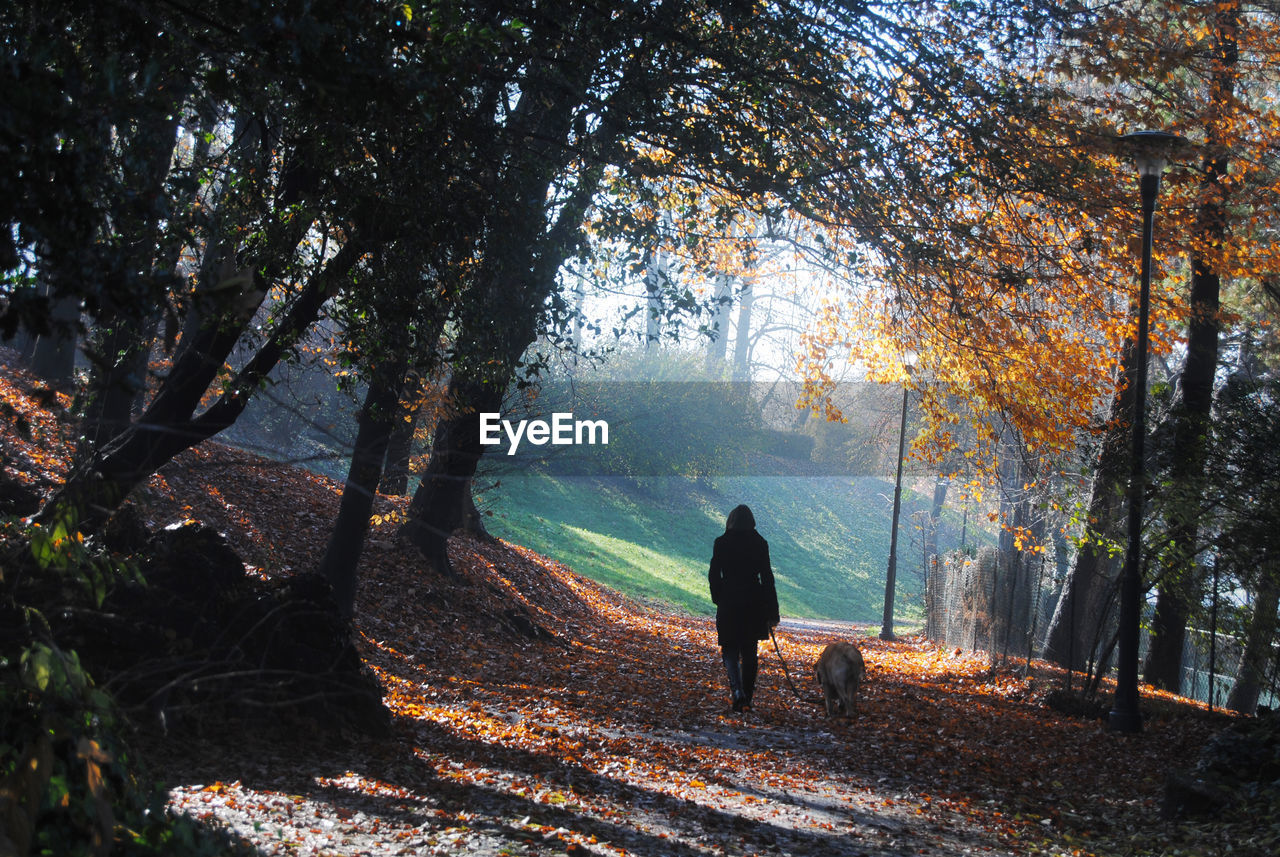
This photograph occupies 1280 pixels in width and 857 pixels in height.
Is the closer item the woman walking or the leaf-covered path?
the leaf-covered path

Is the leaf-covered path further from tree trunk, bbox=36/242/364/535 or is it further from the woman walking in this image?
tree trunk, bbox=36/242/364/535

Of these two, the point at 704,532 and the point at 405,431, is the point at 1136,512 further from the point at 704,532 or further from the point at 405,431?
the point at 704,532

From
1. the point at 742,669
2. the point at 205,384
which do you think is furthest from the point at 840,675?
the point at 205,384

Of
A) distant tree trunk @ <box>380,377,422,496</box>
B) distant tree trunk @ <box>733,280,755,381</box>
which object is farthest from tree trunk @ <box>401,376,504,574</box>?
distant tree trunk @ <box>733,280,755,381</box>

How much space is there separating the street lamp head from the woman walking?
5040 mm

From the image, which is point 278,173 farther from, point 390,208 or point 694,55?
point 694,55

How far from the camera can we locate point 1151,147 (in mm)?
9656

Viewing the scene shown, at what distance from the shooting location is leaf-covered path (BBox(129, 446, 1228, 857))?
18.2ft

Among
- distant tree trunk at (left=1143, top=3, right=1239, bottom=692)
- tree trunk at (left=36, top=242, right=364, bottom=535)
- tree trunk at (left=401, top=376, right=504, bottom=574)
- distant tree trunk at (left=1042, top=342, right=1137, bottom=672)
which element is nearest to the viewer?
tree trunk at (left=36, top=242, right=364, bottom=535)

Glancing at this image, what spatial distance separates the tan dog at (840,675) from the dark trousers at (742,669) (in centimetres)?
68
